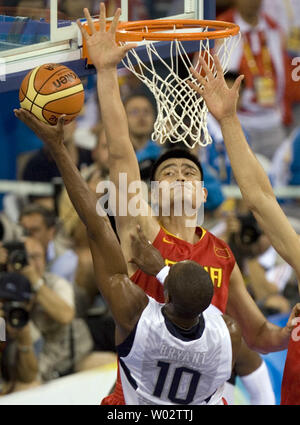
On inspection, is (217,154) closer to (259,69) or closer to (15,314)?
(259,69)

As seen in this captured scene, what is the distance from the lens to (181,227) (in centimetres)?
426

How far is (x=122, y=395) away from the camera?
157 inches

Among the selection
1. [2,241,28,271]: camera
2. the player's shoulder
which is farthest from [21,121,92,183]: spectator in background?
the player's shoulder

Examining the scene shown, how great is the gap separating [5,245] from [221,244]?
1.98m

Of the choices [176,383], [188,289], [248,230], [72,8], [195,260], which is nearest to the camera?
[188,289]

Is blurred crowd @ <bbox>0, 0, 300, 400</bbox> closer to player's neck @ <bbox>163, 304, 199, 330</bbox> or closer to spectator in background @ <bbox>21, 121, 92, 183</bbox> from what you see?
spectator in background @ <bbox>21, 121, 92, 183</bbox>

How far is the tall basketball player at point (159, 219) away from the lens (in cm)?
402

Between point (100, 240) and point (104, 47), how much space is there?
100 centimetres

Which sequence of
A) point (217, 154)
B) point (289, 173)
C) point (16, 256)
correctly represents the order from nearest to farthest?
1. point (16, 256)
2. point (217, 154)
3. point (289, 173)

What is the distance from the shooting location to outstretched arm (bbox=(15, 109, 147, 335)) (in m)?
3.49

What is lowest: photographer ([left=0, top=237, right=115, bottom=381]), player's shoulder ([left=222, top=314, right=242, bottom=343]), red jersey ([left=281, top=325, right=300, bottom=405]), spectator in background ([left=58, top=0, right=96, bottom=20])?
photographer ([left=0, top=237, right=115, bottom=381])

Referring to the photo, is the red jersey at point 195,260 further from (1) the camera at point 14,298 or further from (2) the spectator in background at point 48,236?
(2) the spectator in background at point 48,236

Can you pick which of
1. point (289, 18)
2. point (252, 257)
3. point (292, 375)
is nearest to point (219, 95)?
point (292, 375)

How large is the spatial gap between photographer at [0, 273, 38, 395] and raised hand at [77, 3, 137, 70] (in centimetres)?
202
